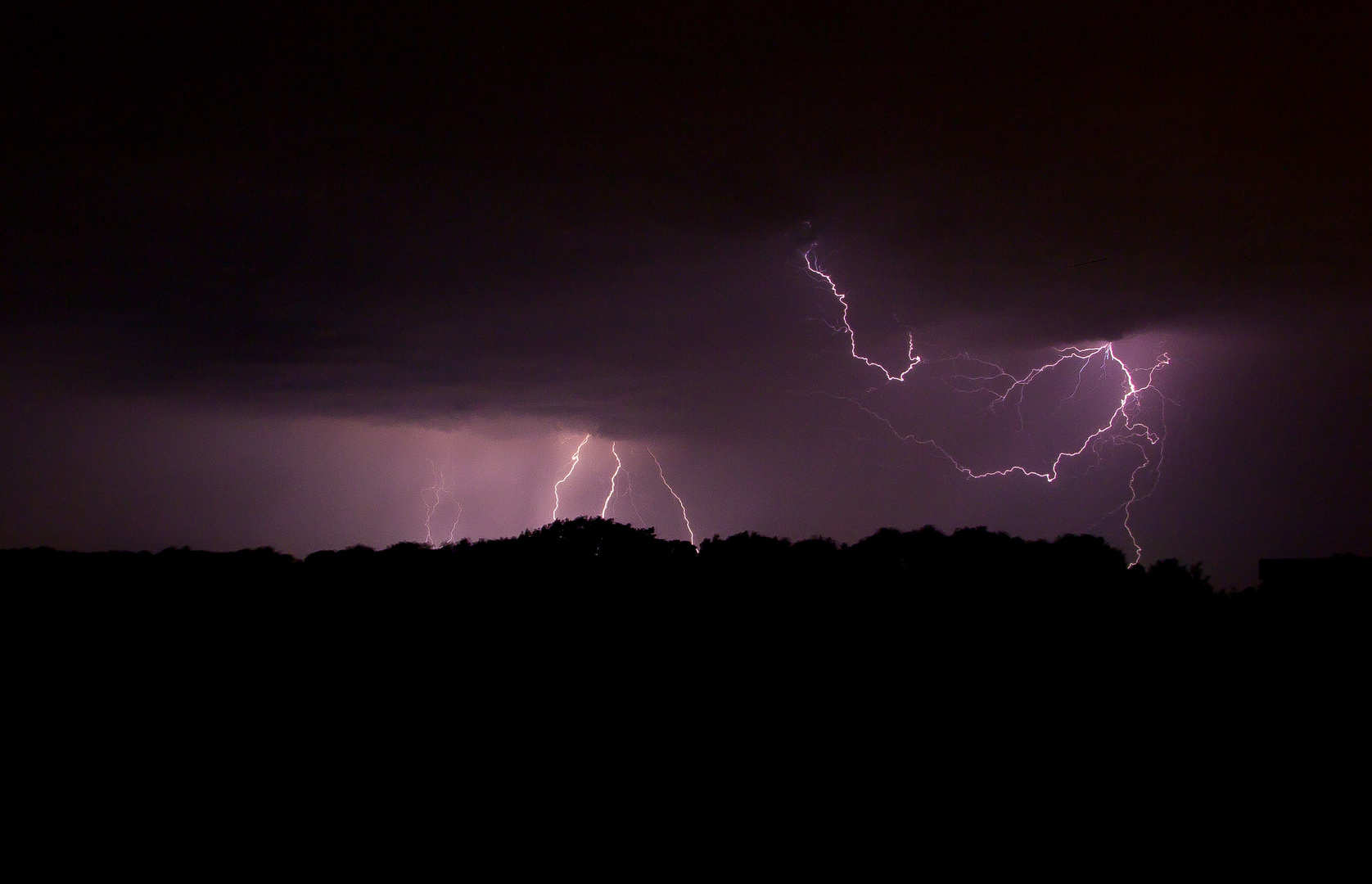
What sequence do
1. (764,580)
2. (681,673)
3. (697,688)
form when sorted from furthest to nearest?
1. (764,580)
2. (681,673)
3. (697,688)

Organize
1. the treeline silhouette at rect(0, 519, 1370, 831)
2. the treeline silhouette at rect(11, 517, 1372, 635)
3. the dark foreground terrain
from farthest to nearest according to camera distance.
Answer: the treeline silhouette at rect(11, 517, 1372, 635)
the treeline silhouette at rect(0, 519, 1370, 831)
the dark foreground terrain

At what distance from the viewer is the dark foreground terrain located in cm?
550

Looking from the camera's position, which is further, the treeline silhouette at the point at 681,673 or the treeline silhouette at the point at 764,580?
the treeline silhouette at the point at 764,580

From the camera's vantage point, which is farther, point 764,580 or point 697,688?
point 764,580

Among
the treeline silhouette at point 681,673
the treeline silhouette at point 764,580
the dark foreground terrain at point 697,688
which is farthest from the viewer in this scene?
the treeline silhouette at point 764,580

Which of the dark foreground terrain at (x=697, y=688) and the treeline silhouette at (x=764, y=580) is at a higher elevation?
the treeline silhouette at (x=764, y=580)

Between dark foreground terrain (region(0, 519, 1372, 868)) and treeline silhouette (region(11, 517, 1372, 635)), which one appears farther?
treeline silhouette (region(11, 517, 1372, 635))

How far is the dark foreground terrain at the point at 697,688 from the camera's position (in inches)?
217

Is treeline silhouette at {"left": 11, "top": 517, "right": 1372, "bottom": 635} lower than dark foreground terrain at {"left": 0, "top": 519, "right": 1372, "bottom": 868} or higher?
higher

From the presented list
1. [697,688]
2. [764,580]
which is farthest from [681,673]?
[764,580]

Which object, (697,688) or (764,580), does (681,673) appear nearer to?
(697,688)

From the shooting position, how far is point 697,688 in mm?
6719

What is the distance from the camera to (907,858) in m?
4.95

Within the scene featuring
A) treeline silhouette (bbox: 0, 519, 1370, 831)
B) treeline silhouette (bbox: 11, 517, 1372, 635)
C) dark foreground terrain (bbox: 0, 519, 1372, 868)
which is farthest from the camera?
treeline silhouette (bbox: 11, 517, 1372, 635)
